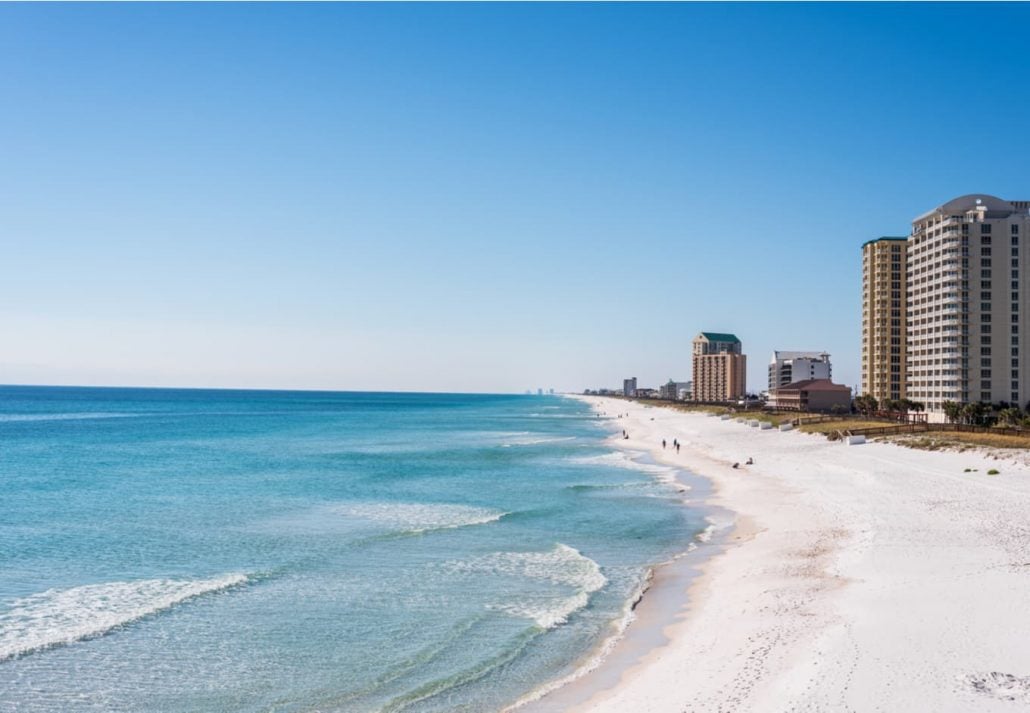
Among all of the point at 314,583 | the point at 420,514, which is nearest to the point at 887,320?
the point at 420,514

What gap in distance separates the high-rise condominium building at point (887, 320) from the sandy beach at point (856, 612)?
305 feet

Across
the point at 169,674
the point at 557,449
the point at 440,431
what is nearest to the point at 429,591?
the point at 169,674

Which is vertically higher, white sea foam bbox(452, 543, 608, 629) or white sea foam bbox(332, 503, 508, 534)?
white sea foam bbox(452, 543, 608, 629)

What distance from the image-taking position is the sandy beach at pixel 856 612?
14500 millimetres

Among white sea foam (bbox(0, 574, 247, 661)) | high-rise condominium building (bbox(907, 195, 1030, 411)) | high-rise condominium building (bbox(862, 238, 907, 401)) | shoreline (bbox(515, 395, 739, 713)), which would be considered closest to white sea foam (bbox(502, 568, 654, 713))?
shoreline (bbox(515, 395, 739, 713))

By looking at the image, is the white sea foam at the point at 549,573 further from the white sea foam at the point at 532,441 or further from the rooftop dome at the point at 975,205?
the rooftop dome at the point at 975,205

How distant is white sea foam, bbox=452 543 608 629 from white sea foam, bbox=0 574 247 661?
908cm

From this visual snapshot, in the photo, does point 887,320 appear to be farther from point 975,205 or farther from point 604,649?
point 604,649

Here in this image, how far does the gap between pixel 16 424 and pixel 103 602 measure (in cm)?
12041

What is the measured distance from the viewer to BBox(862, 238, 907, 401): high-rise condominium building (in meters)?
128

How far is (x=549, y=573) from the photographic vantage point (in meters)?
27.1

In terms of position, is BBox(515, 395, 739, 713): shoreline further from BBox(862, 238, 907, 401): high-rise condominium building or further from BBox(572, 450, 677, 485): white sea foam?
BBox(862, 238, 907, 401): high-rise condominium building

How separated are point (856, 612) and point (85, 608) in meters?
21.8

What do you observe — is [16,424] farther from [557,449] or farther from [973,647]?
[973,647]
